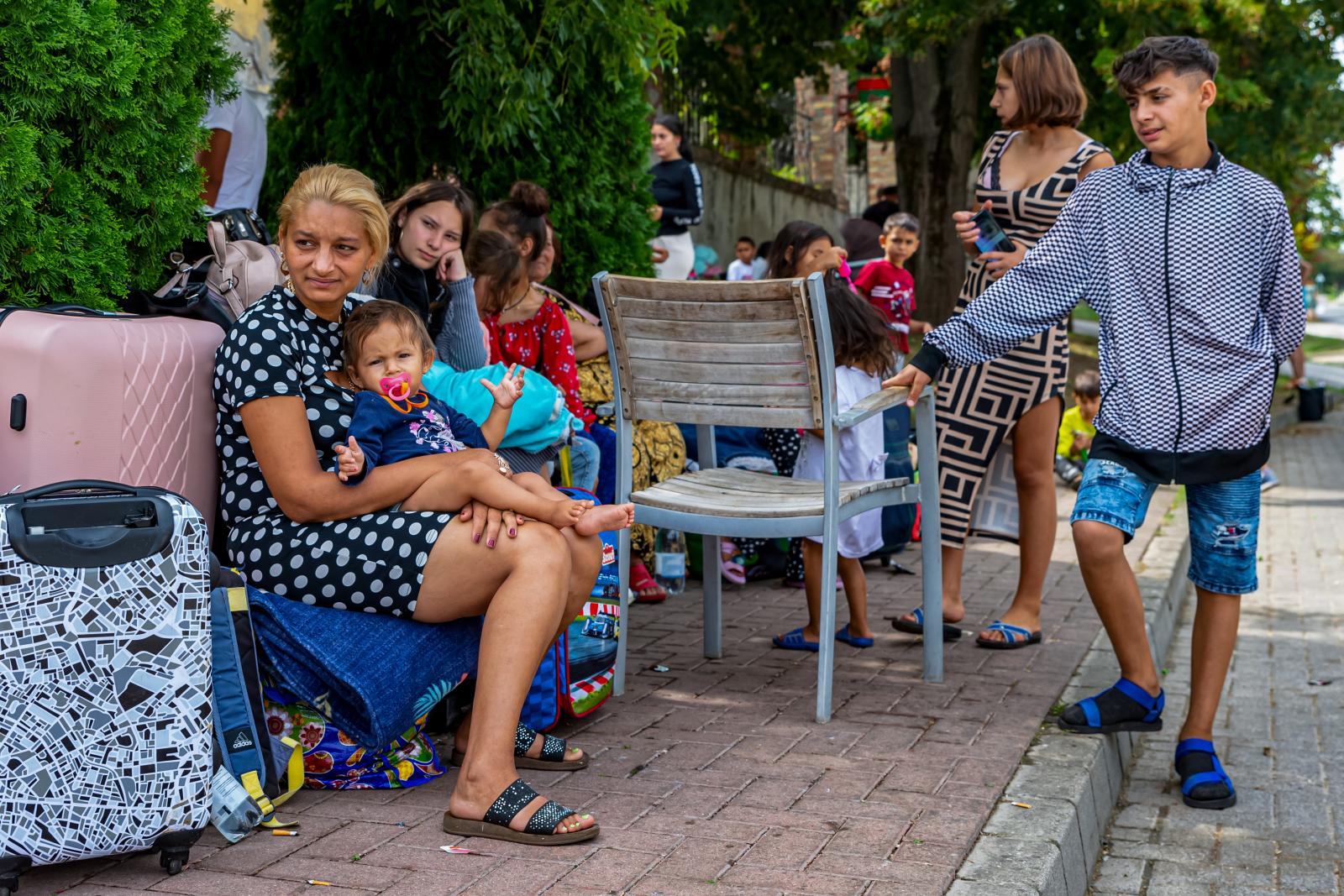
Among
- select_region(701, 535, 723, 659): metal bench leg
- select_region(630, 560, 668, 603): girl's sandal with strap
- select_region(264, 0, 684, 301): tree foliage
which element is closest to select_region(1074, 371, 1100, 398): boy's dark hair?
select_region(264, 0, 684, 301): tree foliage

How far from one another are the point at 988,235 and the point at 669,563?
216 centimetres

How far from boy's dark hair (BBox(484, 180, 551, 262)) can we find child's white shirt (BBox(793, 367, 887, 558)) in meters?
1.39

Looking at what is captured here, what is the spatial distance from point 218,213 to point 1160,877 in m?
3.19

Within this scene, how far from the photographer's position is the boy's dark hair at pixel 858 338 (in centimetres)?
534

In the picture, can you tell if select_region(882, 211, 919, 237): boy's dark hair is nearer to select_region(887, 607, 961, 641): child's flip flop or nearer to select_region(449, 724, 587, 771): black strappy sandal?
select_region(887, 607, 961, 641): child's flip flop

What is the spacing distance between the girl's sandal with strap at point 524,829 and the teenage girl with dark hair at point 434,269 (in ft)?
6.73

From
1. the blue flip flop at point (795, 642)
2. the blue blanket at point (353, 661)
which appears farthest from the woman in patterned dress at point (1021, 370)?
the blue blanket at point (353, 661)

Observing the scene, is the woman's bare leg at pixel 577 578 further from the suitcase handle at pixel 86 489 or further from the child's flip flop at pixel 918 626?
the child's flip flop at pixel 918 626

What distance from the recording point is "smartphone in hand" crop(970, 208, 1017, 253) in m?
5.00

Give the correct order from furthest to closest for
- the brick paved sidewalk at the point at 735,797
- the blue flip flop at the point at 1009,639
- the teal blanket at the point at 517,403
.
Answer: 1. the blue flip flop at the point at 1009,639
2. the teal blanket at the point at 517,403
3. the brick paved sidewalk at the point at 735,797

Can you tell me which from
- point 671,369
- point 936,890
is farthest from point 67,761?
point 671,369

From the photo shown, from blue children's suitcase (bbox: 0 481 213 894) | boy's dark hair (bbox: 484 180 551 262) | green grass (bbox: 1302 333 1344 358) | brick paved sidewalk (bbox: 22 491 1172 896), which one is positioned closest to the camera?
blue children's suitcase (bbox: 0 481 213 894)

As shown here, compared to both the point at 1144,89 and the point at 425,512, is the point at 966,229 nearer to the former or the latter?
the point at 1144,89

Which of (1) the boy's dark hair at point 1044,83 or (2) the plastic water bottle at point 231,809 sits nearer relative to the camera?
(2) the plastic water bottle at point 231,809
